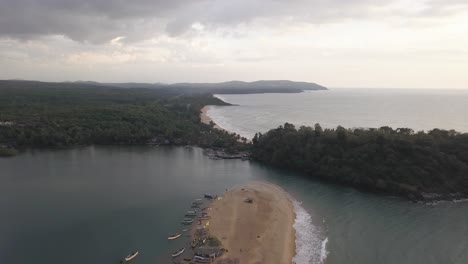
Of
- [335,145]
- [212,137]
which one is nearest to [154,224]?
[335,145]

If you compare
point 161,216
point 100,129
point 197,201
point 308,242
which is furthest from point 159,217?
point 100,129

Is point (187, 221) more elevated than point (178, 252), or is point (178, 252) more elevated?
point (187, 221)

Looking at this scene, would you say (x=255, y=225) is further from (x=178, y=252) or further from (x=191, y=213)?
(x=178, y=252)

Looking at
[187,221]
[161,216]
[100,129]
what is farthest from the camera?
[100,129]

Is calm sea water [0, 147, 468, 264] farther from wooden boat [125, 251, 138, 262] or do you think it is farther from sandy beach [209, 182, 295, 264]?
sandy beach [209, 182, 295, 264]

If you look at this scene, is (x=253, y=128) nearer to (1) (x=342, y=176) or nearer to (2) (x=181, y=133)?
(2) (x=181, y=133)

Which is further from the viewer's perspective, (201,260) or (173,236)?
(173,236)

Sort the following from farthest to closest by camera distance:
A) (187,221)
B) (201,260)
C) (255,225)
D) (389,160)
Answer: (389,160), (187,221), (255,225), (201,260)
